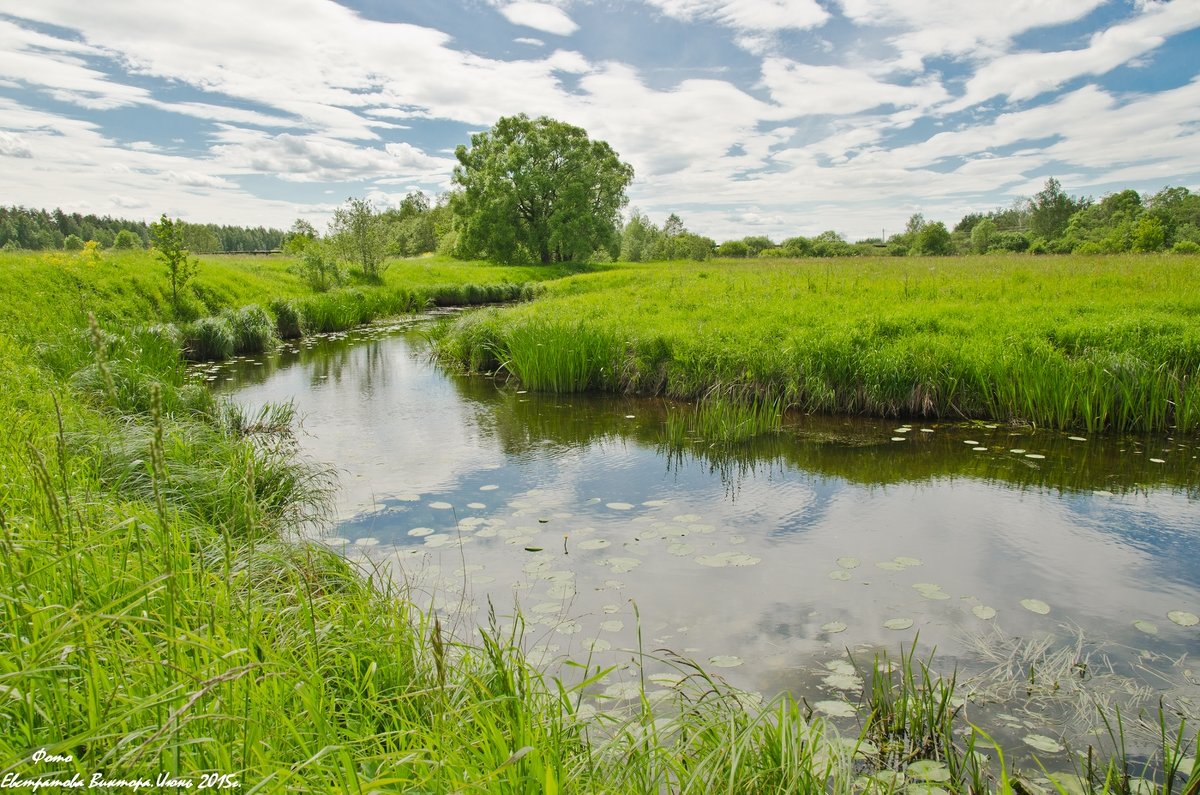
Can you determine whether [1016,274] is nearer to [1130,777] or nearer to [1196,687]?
[1196,687]

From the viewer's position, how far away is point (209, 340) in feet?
53.7

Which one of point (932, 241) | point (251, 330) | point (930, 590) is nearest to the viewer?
point (930, 590)

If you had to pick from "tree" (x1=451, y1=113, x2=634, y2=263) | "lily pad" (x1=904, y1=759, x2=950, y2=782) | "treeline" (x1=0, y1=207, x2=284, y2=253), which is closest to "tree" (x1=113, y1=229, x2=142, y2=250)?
"treeline" (x1=0, y1=207, x2=284, y2=253)

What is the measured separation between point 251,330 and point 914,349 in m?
16.0

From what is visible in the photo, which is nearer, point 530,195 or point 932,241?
point 530,195

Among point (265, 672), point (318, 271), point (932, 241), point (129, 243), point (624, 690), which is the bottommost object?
point (624, 690)

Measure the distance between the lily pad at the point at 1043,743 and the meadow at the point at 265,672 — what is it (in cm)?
22

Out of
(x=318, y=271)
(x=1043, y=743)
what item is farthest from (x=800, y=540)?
(x=318, y=271)

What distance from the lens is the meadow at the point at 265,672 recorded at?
1.92 m

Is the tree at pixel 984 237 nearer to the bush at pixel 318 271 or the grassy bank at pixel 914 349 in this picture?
the grassy bank at pixel 914 349

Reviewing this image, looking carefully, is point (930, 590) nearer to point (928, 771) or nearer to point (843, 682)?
point (843, 682)

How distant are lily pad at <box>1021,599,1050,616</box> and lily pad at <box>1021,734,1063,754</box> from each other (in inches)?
57.6

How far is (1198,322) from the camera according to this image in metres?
9.48

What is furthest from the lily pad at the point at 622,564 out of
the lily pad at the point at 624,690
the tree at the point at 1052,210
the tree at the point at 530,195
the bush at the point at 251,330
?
the tree at the point at 1052,210
